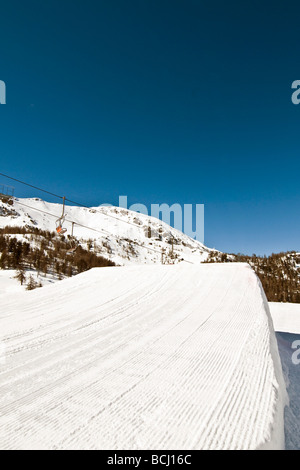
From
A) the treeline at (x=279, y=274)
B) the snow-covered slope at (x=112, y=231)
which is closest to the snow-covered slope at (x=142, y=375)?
the treeline at (x=279, y=274)

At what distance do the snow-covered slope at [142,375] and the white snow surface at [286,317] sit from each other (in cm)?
263

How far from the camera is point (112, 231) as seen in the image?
282ft

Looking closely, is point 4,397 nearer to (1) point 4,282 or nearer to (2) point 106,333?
(2) point 106,333

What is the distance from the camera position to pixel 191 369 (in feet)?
4.35

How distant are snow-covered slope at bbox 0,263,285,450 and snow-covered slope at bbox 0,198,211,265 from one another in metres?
28.2

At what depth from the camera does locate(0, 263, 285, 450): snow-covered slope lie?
0.87 metres

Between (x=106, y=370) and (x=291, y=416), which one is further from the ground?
(x=106, y=370)

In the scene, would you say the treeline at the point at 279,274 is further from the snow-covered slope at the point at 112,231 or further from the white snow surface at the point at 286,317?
the snow-covered slope at the point at 112,231

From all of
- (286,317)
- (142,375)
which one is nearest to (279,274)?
(286,317)

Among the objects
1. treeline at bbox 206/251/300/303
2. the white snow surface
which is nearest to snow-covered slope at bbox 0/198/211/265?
treeline at bbox 206/251/300/303

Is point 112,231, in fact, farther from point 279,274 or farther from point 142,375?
point 142,375

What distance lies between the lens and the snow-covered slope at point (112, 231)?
55256 mm

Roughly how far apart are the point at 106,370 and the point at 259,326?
4.17 feet
